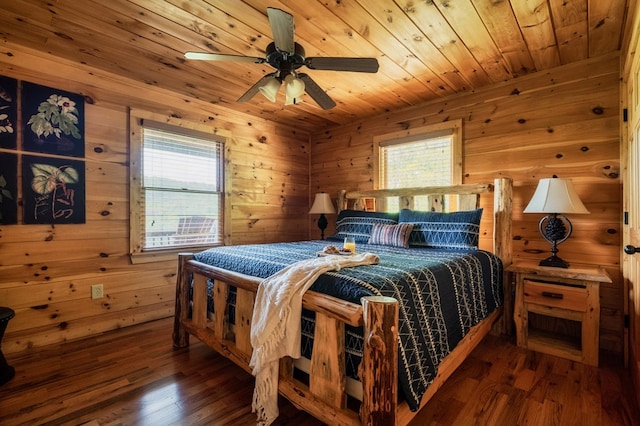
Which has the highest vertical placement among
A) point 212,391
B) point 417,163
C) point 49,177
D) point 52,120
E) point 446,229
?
point 52,120

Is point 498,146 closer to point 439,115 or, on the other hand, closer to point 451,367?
point 439,115

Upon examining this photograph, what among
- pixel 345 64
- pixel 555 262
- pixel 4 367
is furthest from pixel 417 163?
pixel 4 367

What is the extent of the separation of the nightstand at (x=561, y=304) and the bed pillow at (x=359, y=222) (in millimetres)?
1171

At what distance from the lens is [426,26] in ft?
6.48

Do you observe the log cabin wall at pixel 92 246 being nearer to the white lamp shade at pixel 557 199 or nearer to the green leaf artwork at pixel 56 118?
the green leaf artwork at pixel 56 118

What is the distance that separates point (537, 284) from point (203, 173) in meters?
3.28

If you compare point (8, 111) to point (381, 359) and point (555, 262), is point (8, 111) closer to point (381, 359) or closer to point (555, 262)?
point (381, 359)

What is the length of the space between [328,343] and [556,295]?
74.1 inches

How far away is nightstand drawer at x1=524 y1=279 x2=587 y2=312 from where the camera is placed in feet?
6.79

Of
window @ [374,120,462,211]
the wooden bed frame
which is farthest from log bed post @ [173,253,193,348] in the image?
window @ [374,120,462,211]

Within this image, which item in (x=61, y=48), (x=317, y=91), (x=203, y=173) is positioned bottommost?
(x=203, y=173)

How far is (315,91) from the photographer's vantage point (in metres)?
2.07

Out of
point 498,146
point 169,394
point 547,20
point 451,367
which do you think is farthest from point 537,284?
point 169,394

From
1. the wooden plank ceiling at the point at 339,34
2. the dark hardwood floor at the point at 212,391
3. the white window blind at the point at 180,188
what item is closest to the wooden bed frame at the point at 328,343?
the dark hardwood floor at the point at 212,391
